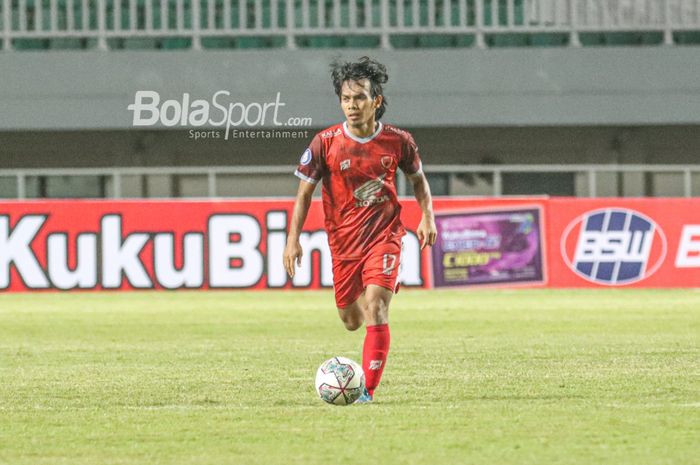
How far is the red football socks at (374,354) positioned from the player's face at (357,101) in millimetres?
1229

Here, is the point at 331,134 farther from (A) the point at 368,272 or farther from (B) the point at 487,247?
(B) the point at 487,247

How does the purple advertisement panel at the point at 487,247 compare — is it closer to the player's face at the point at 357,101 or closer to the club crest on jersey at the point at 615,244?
the club crest on jersey at the point at 615,244

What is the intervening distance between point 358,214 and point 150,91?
17.2 metres

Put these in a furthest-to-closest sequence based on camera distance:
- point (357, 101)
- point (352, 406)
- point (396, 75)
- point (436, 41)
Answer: point (436, 41) < point (396, 75) < point (357, 101) < point (352, 406)

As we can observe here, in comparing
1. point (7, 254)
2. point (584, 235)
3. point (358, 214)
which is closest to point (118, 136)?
point (7, 254)

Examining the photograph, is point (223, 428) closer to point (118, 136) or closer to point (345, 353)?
point (345, 353)

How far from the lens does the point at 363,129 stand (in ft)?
28.6

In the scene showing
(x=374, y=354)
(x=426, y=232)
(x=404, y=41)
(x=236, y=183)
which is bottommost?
(x=374, y=354)

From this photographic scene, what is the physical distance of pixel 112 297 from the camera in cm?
2097

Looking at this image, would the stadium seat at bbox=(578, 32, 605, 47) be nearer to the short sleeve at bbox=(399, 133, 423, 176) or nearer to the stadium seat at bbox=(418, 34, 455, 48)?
the stadium seat at bbox=(418, 34, 455, 48)

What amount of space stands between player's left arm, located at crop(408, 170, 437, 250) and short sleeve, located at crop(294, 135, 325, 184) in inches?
23.2

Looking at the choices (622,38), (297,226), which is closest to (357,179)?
(297,226)

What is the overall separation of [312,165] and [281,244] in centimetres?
1283

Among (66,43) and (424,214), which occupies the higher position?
(66,43)
